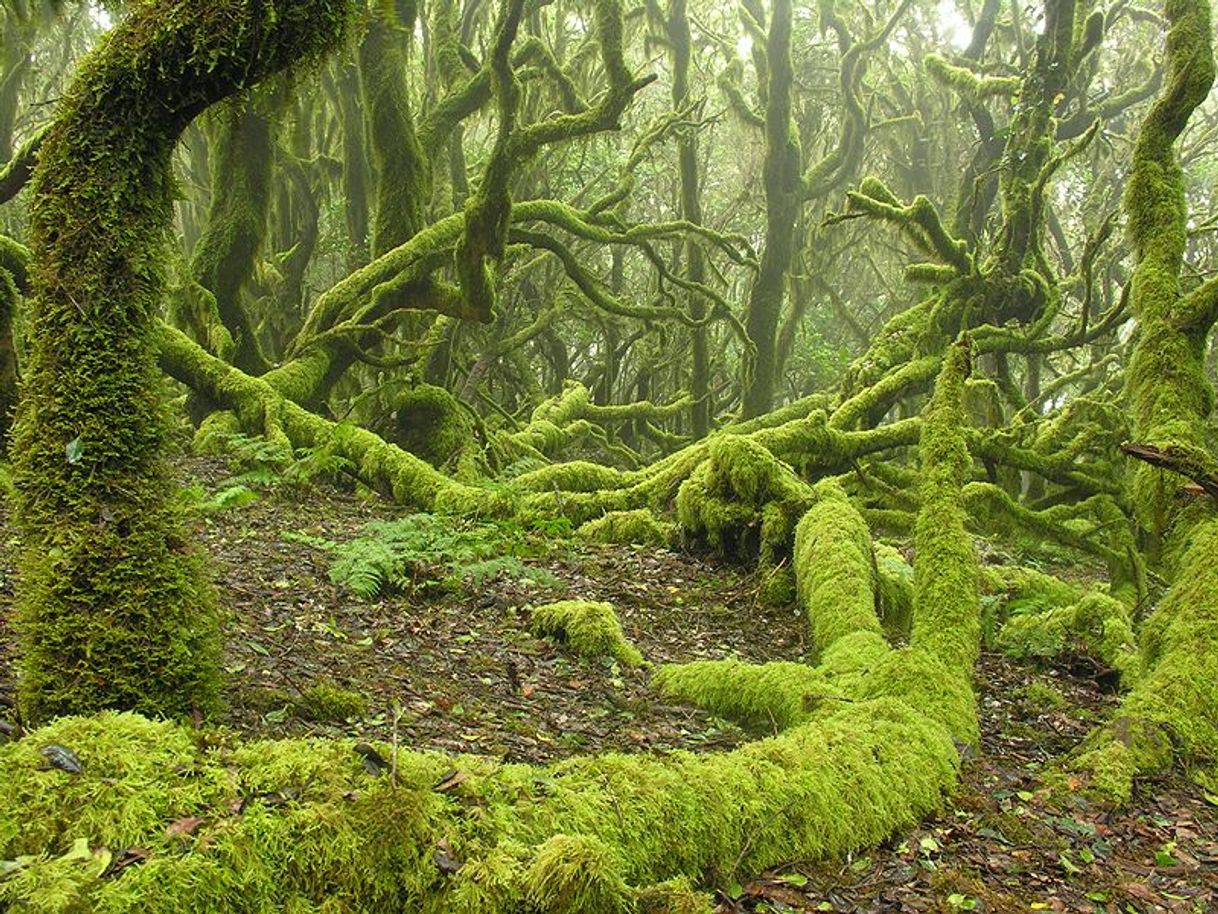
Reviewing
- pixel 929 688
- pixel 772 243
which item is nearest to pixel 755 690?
pixel 929 688

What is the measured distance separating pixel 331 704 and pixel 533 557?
430 cm

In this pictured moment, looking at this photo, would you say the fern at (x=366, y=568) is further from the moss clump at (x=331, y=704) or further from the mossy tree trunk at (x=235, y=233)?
the mossy tree trunk at (x=235, y=233)

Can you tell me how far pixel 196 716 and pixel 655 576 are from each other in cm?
550

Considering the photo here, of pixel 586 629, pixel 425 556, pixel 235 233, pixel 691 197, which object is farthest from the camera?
pixel 691 197

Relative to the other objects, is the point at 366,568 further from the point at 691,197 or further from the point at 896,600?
the point at 691,197

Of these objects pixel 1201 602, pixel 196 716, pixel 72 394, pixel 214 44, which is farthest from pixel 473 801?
pixel 1201 602

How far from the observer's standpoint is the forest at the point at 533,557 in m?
2.41

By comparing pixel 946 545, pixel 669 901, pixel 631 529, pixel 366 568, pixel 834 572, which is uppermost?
pixel 946 545

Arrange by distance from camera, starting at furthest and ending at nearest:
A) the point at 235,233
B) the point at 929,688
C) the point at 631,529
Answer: the point at 235,233, the point at 631,529, the point at 929,688

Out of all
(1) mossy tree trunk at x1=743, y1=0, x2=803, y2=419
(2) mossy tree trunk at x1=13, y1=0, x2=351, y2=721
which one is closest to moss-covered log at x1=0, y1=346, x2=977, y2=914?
(2) mossy tree trunk at x1=13, y1=0, x2=351, y2=721

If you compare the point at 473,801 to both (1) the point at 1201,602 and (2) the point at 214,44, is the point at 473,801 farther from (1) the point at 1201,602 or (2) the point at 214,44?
(1) the point at 1201,602

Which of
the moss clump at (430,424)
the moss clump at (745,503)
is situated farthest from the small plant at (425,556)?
the moss clump at (430,424)

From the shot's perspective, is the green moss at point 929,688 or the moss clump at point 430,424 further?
the moss clump at point 430,424

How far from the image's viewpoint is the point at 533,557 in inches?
321
